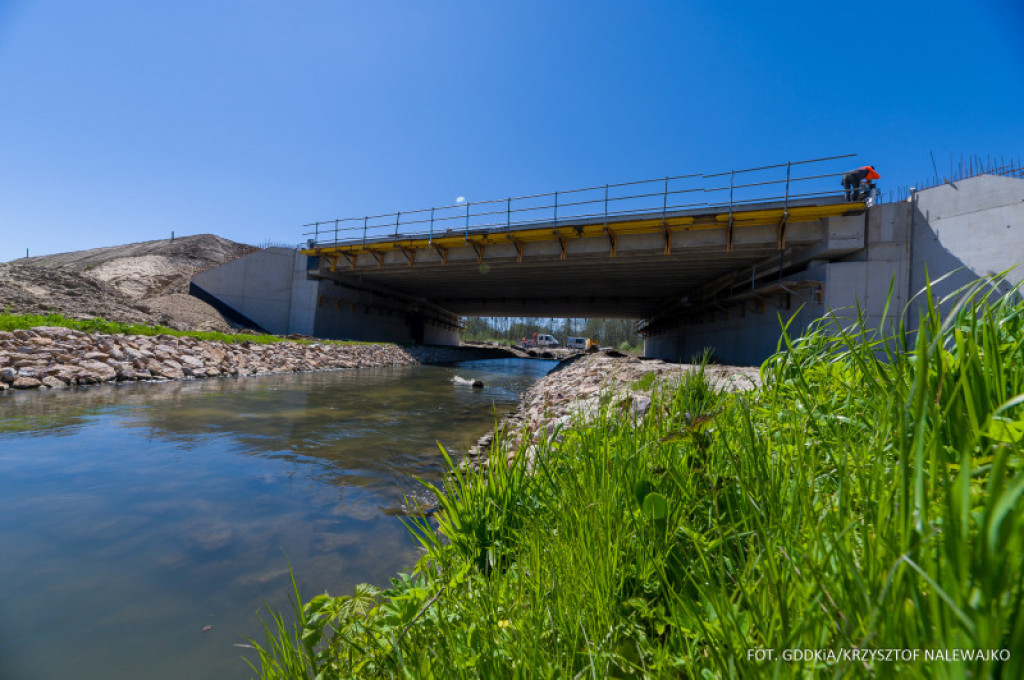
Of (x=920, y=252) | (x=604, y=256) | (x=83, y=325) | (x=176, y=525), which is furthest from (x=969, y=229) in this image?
Result: (x=83, y=325)

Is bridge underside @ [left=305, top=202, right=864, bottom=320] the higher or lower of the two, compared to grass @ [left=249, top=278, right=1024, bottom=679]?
higher

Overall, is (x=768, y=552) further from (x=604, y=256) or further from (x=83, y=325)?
(x=604, y=256)

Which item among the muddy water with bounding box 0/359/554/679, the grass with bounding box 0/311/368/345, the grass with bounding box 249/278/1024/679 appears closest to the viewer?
the grass with bounding box 249/278/1024/679

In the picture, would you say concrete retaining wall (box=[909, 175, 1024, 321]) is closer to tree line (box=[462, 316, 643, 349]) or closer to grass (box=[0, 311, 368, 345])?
grass (box=[0, 311, 368, 345])

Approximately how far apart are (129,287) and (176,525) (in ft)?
110

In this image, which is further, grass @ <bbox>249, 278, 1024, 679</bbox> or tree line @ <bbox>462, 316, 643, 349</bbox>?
tree line @ <bbox>462, 316, 643, 349</bbox>

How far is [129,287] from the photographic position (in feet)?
90.5

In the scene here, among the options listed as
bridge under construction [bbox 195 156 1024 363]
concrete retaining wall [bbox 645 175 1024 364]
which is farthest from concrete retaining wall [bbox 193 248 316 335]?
concrete retaining wall [bbox 645 175 1024 364]

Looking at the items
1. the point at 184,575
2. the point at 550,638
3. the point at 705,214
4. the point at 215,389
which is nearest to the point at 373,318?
the point at 215,389

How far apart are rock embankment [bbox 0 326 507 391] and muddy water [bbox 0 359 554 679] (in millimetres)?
2243

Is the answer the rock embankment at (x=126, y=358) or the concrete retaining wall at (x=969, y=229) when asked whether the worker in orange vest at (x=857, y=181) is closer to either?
the concrete retaining wall at (x=969, y=229)

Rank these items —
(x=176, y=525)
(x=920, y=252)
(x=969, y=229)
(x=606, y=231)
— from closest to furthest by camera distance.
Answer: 1. (x=176, y=525)
2. (x=969, y=229)
3. (x=920, y=252)
4. (x=606, y=231)

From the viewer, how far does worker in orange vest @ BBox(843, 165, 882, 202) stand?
14133mm

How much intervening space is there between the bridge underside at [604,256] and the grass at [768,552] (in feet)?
52.0
